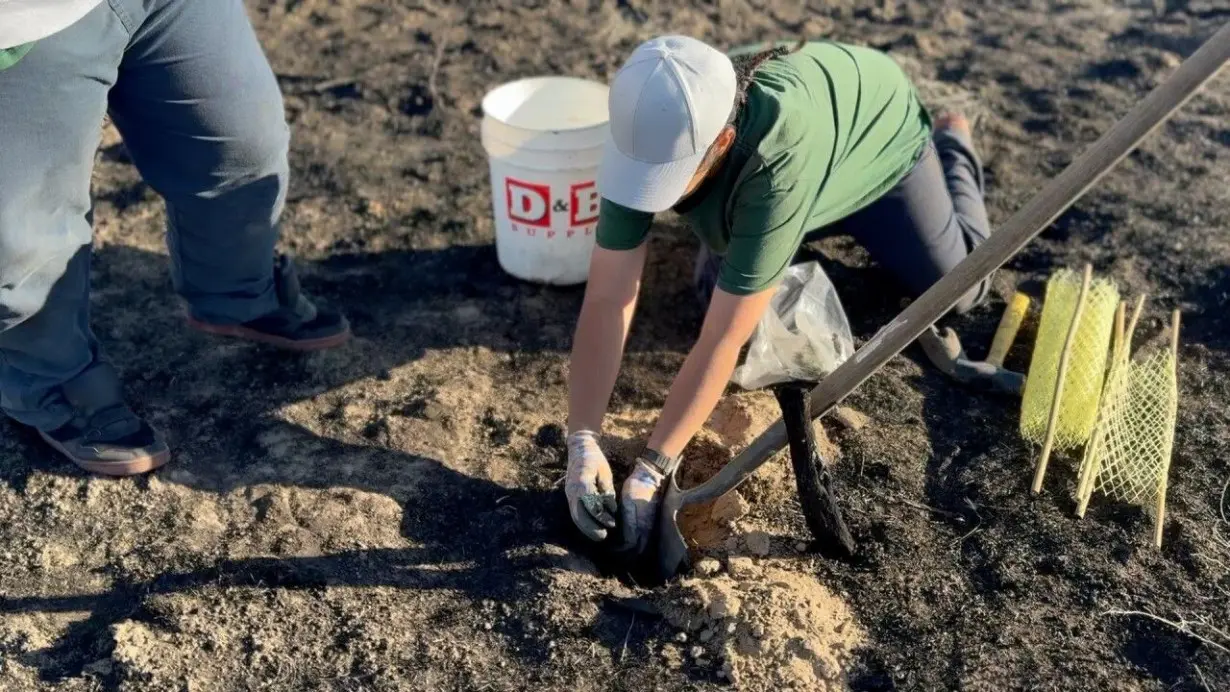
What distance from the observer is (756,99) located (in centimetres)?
227

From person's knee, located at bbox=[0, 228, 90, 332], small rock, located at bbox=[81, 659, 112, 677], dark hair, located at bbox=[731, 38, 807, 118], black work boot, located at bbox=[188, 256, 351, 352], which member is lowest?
small rock, located at bbox=[81, 659, 112, 677]

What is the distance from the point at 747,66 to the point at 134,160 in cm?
163

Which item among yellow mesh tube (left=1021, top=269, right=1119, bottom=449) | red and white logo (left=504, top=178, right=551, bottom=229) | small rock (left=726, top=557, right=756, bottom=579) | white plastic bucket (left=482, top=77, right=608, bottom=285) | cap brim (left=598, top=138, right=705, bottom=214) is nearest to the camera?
cap brim (left=598, top=138, right=705, bottom=214)

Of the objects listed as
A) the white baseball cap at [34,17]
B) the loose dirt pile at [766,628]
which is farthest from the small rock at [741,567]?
the white baseball cap at [34,17]

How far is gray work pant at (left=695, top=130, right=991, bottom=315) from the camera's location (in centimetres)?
309

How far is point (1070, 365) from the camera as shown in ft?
9.64

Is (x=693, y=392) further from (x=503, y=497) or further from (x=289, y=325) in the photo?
(x=289, y=325)

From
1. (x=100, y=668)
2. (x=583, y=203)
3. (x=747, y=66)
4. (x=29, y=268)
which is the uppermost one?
(x=747, y=66)

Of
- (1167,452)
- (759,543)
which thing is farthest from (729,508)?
(1167,452)

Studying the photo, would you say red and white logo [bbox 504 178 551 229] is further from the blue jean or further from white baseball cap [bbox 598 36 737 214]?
white baseball cap [bbox 598 36 737 214]

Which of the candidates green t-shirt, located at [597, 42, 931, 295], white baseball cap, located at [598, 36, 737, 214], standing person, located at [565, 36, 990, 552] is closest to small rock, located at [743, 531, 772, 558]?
standing person, located at [565, 36, 990, 552]

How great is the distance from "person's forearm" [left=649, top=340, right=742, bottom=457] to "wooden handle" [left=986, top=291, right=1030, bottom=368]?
109 centimetres

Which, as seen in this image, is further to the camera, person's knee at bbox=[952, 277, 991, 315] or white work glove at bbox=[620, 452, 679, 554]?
person's knee at bbox=[952, 277, 991, 315]

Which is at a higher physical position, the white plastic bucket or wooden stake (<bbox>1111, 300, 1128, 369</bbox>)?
the white plastic bucket
